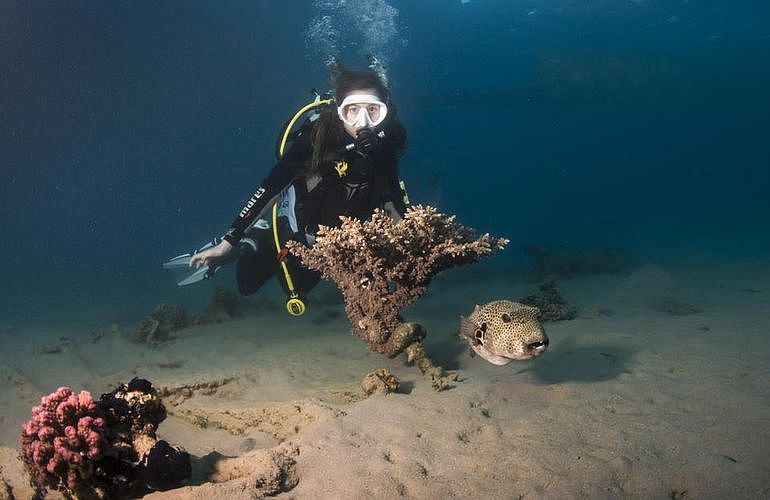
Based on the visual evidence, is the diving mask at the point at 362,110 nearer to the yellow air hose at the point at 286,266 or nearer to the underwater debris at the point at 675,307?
the yellow air hose at the point at 286,266

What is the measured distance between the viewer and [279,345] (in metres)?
7.43

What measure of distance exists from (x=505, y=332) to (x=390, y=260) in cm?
167

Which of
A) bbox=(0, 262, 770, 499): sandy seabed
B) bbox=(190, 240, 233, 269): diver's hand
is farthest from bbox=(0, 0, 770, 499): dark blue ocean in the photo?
bbox=(190, 240, 233, 269): diver's hand

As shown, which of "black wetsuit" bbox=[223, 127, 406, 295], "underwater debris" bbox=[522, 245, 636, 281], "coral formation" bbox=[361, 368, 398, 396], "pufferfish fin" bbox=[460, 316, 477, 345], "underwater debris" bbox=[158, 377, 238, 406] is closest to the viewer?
"pufferfish fin" bbox=[460, 316, 477, 345]

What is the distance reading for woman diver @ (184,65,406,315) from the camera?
605 cm

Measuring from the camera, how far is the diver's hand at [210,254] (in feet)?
19.7

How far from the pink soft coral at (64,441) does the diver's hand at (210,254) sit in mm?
3448

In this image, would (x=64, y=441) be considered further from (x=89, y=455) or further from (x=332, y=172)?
(x=332, y=172)

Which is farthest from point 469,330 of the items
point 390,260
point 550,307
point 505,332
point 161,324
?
point 161,324

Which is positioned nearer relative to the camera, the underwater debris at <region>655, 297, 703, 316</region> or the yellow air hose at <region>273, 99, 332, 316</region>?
the yellow air hose at <region>273, 99, 332, 316</region>

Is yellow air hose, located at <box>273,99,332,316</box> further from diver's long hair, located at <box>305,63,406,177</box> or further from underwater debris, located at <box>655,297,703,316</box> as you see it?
underwater debris, located at <box>655,297,703,316</box>

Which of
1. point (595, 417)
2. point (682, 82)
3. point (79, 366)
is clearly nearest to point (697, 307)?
point (595, 417)

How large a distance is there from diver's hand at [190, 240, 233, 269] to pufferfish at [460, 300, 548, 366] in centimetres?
393

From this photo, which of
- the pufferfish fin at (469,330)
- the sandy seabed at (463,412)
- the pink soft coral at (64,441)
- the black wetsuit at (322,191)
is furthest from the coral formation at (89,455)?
the black wetsuit at (322,191)
